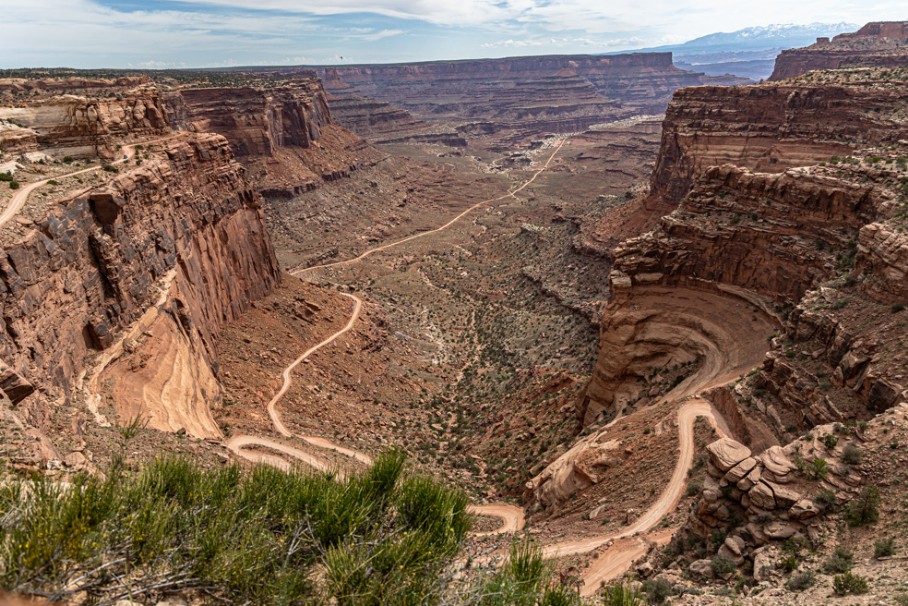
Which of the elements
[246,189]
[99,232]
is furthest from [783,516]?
[246,189]

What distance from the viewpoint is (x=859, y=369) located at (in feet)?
62.5

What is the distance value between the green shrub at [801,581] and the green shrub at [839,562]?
0.37m

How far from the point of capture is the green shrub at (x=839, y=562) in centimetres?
1188

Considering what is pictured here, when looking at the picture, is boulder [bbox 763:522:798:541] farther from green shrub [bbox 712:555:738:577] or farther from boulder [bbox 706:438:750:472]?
boulder [bbox 706:438:750:472]

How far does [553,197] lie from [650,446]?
4055 inches

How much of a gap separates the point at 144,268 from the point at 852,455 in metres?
33.4

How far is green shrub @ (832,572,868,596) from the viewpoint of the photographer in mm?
10852

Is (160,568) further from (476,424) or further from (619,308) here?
(476,424)

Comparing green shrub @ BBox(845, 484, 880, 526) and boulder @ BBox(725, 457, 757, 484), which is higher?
green shrub @ BBox(845, 484, 880, 526)

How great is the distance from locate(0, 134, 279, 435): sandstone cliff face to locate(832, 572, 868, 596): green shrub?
2449 centimetres

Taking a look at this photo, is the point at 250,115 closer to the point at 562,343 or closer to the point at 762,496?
the point at 562,343

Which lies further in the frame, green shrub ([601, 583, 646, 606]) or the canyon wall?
the canyon wall

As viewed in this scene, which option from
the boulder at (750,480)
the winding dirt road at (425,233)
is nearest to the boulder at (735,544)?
the boulder at (750,480)

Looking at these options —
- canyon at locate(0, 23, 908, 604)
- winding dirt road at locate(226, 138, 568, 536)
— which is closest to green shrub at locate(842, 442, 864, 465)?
canyon at locate(0, 23, 908, 604)
